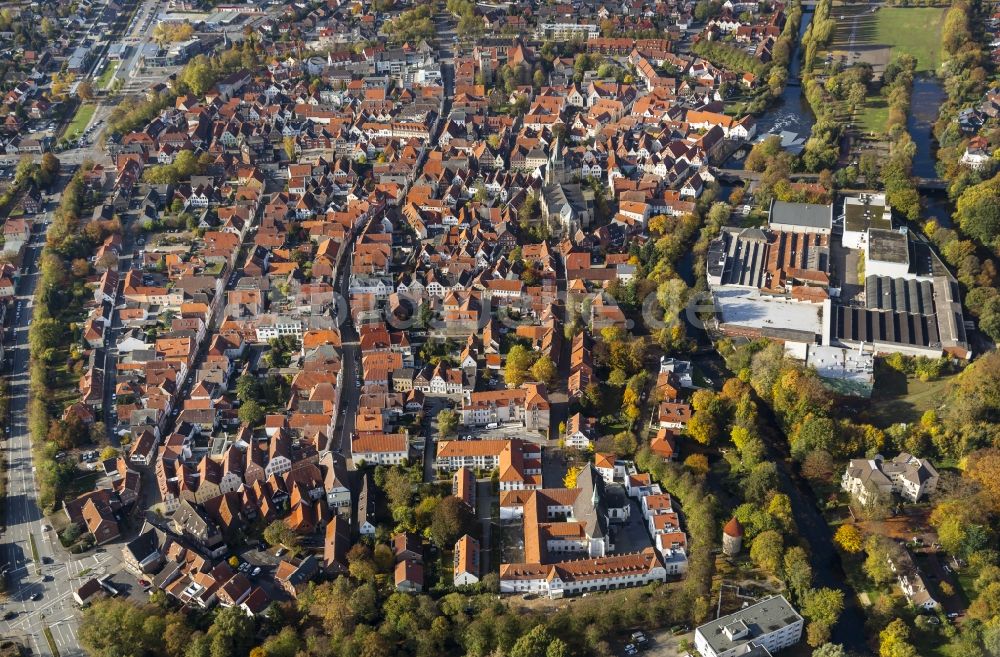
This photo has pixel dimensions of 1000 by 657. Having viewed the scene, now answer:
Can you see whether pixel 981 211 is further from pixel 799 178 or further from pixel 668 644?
pixel 668 644

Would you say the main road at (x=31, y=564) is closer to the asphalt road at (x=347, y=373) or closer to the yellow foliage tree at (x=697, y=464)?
the asphalt road at (x=347, y=373)

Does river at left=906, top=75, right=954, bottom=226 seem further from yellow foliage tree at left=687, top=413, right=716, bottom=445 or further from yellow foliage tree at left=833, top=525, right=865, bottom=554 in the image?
yellow foliage tree at left=833, top=525, right=865, bottom=554

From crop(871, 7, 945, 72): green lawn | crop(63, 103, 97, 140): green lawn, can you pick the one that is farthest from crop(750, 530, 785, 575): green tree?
crop(871, 7, 945, 72): green lawn

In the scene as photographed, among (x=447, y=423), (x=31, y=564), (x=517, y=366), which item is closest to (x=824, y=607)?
(x=447, y=423)

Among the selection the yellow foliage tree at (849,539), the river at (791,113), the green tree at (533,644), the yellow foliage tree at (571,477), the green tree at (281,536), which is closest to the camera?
the green tree at (533,644)

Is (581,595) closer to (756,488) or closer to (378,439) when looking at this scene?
(756,488)

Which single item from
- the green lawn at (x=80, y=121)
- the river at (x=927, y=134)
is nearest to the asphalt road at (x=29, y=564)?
the green lawn at (x=80, y=121)

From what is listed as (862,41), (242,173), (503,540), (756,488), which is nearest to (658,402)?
(756,488)
